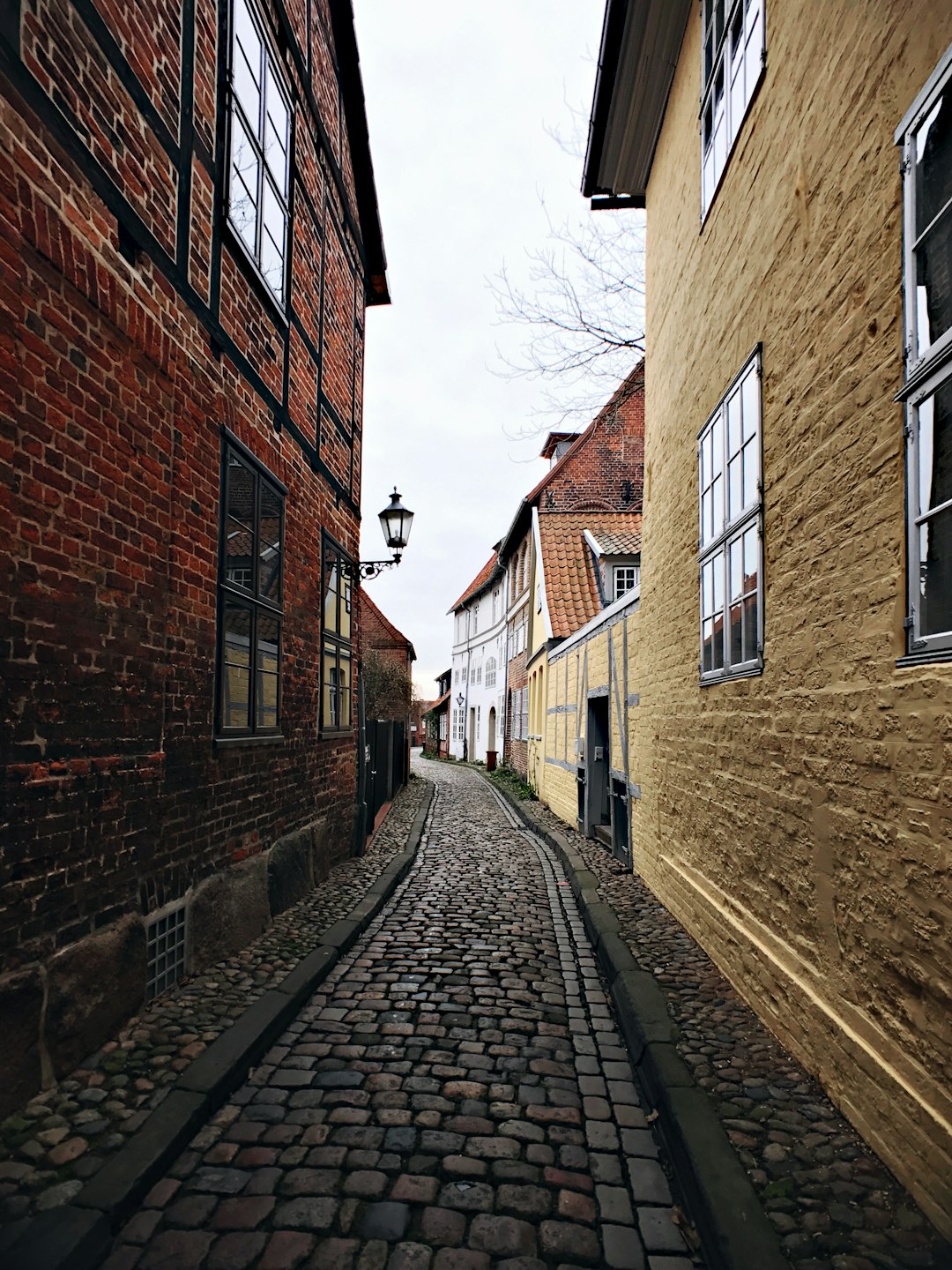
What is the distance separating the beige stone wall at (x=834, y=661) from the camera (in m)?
2.55

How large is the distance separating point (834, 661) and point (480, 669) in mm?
28553

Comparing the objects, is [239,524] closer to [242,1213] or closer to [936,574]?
[242,1213]

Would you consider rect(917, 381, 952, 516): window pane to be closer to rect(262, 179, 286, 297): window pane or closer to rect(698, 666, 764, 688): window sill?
rect(698, 666, 764, 688): window sill

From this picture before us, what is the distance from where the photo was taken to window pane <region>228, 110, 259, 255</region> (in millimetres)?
5395

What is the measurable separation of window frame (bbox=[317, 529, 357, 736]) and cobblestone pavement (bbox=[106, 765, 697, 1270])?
10.2 feet

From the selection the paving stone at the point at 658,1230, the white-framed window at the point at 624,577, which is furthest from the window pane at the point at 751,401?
the white-framed window at the point at 624,577

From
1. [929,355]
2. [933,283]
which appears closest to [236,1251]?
[929,355]

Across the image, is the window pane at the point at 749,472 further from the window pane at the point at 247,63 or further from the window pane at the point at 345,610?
the window pane at the point at 345,610

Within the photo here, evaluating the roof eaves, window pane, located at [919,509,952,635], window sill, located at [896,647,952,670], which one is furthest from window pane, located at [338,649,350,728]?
window pane, located at [919,509,952,635]

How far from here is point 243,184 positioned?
18.5ft

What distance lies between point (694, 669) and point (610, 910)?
6.87 feet

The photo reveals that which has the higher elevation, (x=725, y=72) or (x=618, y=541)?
(x=725, y=72)

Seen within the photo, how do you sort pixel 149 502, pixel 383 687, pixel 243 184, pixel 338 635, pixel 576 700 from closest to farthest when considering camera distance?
pixel 149 502
pixel 243 184
pixel 338 635
pixel 576 700
pixel 383 687

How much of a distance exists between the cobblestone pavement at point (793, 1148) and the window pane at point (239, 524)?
149 inches
